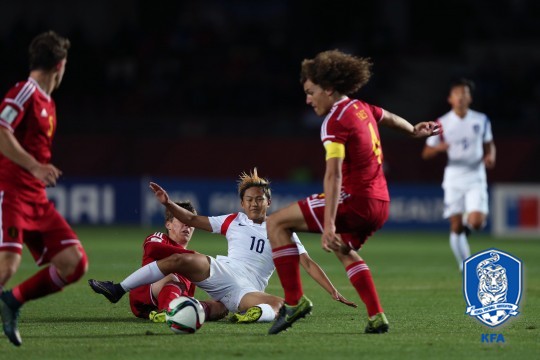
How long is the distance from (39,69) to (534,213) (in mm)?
14914

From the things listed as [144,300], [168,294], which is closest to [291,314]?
[168,294]

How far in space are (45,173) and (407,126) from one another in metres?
2.66

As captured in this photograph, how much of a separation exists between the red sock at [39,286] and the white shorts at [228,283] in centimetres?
152

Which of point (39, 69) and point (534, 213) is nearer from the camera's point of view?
point (39, 69)

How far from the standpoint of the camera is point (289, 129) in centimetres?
2236

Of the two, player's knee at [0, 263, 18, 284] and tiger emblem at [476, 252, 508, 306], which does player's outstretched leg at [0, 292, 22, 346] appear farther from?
tiger emblem at [476, 252, 508, 306]

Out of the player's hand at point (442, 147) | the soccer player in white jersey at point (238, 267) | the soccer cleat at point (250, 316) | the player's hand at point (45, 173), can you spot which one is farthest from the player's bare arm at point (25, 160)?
the player's hand at point (442, 147)

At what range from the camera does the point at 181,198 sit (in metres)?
21.1

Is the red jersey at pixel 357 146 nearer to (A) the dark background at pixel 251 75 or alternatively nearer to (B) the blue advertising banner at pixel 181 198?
(B) the blue advertising banner at pixel 181 198

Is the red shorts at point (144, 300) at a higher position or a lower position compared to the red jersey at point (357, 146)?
lower

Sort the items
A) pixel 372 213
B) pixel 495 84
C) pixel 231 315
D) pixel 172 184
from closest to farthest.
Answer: pixel 372 213, pixel 231 315, pixel 172 184, pixel 495 84

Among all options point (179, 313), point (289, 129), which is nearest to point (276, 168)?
point (289, 129)

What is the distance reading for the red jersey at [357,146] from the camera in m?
6.81

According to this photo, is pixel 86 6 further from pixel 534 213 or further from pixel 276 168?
pixel 534 213
